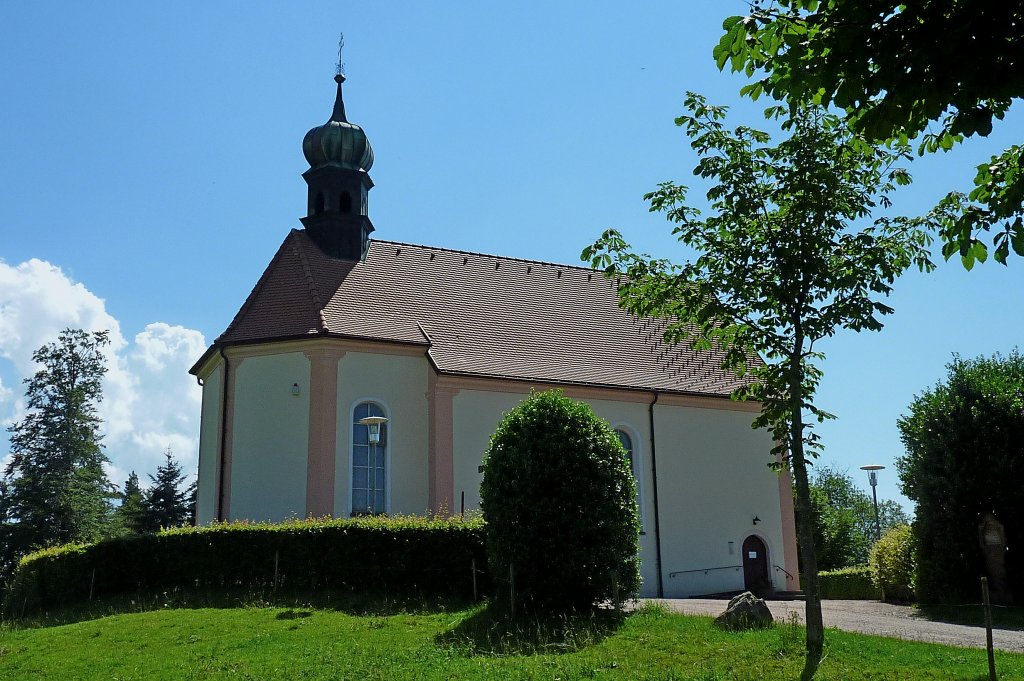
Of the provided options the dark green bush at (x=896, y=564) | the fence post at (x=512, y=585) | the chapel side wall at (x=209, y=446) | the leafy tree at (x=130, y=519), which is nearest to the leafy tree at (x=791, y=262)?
the fence post at (x=512, y=585)

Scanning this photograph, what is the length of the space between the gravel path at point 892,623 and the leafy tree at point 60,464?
102 feet

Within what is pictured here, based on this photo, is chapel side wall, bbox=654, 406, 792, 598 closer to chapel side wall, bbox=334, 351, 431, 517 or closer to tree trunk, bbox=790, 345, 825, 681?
chapel side wall, bbox=334, 351, 431, 517

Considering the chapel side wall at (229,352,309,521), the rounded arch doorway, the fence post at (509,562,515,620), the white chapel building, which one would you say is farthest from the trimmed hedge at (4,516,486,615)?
the rounded arch doorway

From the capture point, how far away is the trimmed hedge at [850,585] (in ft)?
76.5

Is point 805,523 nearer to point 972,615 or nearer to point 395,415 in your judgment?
point 972,615

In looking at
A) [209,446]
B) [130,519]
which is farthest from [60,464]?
[209,446]

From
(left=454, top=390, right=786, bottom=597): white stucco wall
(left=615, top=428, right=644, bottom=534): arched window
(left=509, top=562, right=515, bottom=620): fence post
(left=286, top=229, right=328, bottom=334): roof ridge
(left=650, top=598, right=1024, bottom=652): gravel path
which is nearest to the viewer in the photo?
(left=650, top=598, right=1024, bottom=652): gravel path

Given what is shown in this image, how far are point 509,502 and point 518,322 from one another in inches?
467

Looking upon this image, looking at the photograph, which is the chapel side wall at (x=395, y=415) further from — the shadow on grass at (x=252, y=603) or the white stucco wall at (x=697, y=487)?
the shadow on grass at (x=252, y=603)

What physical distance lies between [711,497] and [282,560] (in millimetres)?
13185

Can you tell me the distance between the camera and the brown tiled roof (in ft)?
79.9

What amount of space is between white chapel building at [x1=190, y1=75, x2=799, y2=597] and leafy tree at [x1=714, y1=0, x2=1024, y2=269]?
57.3 feet

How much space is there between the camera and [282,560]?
59.3 ft

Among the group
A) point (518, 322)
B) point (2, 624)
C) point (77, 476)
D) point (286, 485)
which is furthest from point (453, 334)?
point (77, 476)
